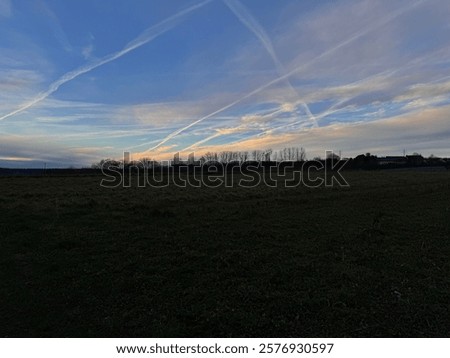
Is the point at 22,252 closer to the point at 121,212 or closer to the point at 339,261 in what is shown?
the point at 121,212

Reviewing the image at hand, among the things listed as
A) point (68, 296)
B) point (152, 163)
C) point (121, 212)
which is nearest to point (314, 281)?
point (68, 296)

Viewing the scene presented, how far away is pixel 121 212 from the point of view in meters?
17.3

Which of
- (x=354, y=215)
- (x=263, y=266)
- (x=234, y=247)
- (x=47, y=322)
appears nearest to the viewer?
(x=47, y=322)

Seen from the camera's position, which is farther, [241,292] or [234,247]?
[234,247]

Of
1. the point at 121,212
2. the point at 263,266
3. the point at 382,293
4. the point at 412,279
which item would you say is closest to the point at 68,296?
the point at 263,266

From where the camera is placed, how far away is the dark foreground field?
5320 millimetres

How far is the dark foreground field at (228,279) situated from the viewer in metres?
5.32

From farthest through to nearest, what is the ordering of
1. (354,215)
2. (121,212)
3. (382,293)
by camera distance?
1. (121,212)
2. (354,215)
3. (382,293)

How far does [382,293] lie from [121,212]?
13465 millimetres

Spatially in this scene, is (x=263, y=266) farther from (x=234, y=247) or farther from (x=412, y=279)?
(x=412, y=279)

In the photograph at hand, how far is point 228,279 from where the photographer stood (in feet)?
23.8

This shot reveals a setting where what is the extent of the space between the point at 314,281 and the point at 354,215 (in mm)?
9580
